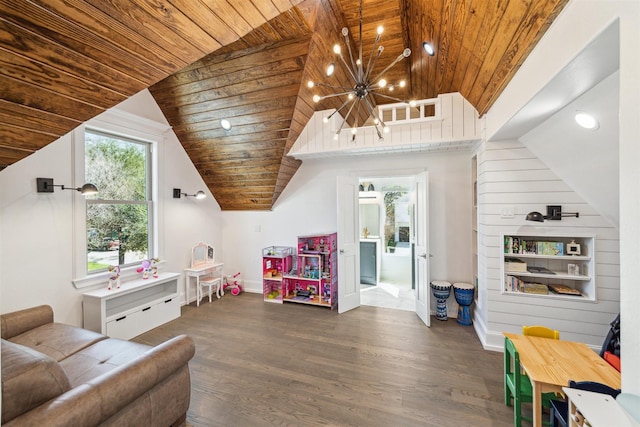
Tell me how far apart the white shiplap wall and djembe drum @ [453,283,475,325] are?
1.15 ft

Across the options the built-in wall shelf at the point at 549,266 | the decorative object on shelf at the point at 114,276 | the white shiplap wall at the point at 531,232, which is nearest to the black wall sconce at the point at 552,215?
the white shiplap wall at the point at 531,232

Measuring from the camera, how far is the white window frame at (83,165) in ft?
9.47

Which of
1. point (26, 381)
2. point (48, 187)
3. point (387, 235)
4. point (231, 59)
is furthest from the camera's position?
point (387, 235)

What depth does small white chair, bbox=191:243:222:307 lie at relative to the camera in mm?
4338

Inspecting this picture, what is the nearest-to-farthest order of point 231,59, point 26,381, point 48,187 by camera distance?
point 26,381, point 48,187, point 231,59

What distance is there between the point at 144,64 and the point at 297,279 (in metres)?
3.43

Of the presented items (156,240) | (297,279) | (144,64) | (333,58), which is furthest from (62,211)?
(333,58)

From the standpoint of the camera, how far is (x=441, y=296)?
3596 millimetres

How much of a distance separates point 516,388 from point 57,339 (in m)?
3.55

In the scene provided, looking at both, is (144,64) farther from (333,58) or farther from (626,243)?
(626,243)

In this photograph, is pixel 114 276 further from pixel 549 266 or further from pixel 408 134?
pixel 549 266

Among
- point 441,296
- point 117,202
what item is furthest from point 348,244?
point 117,202

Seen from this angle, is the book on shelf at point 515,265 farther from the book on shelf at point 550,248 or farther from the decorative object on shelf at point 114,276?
the decorative object on shelf at point 114,276

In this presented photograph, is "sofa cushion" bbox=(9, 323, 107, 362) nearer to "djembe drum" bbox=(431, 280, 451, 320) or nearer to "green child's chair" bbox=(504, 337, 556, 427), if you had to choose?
"green child's chair" bbox=(504, 337, 556, 427)
